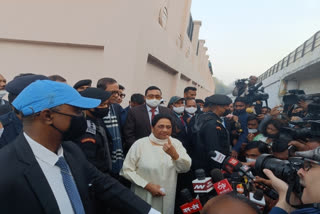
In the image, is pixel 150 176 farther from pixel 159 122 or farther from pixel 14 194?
pixel 14 194

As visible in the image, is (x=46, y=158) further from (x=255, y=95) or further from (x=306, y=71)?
(x=306, y=71)

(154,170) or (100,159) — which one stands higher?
(100,159)

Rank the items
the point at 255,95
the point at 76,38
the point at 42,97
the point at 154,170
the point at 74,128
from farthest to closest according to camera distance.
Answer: the point at 255,95, the point at 76,38, the point at 154,170, the point at 74,128, the point at 42,97

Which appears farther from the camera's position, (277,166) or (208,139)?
(208,139)

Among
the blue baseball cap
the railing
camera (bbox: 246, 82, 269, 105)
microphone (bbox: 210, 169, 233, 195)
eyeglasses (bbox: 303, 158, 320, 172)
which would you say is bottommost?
microphone (bbox: 210, 169, 233, 195)

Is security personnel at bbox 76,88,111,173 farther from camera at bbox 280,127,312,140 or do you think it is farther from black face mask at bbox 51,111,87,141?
camera at bbox 280,127,312,140

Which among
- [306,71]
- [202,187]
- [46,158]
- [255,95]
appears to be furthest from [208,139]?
[306,71]

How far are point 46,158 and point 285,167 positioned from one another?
151 centimetres

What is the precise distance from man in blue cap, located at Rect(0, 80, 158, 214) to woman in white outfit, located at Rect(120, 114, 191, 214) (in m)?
0.95

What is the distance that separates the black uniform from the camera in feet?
7.06

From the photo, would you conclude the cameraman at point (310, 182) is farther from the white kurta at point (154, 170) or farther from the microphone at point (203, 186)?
the white kurta at point (154, 170)

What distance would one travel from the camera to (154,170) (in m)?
2.52

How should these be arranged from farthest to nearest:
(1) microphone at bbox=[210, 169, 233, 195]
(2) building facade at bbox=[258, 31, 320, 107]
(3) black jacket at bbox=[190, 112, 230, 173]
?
(2) building facade at bbox=[258, 31, 320, 107], (3) black jacket at bbox=[190, 112, 230, 173], (1) microphone at bbox=[210, 169, 233, 195]

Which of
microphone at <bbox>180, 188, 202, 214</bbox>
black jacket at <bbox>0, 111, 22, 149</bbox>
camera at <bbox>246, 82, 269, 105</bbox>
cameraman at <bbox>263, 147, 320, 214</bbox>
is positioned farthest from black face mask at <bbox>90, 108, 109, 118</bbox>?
camera at <bbox>246, 82, 269, 105</bbox>
